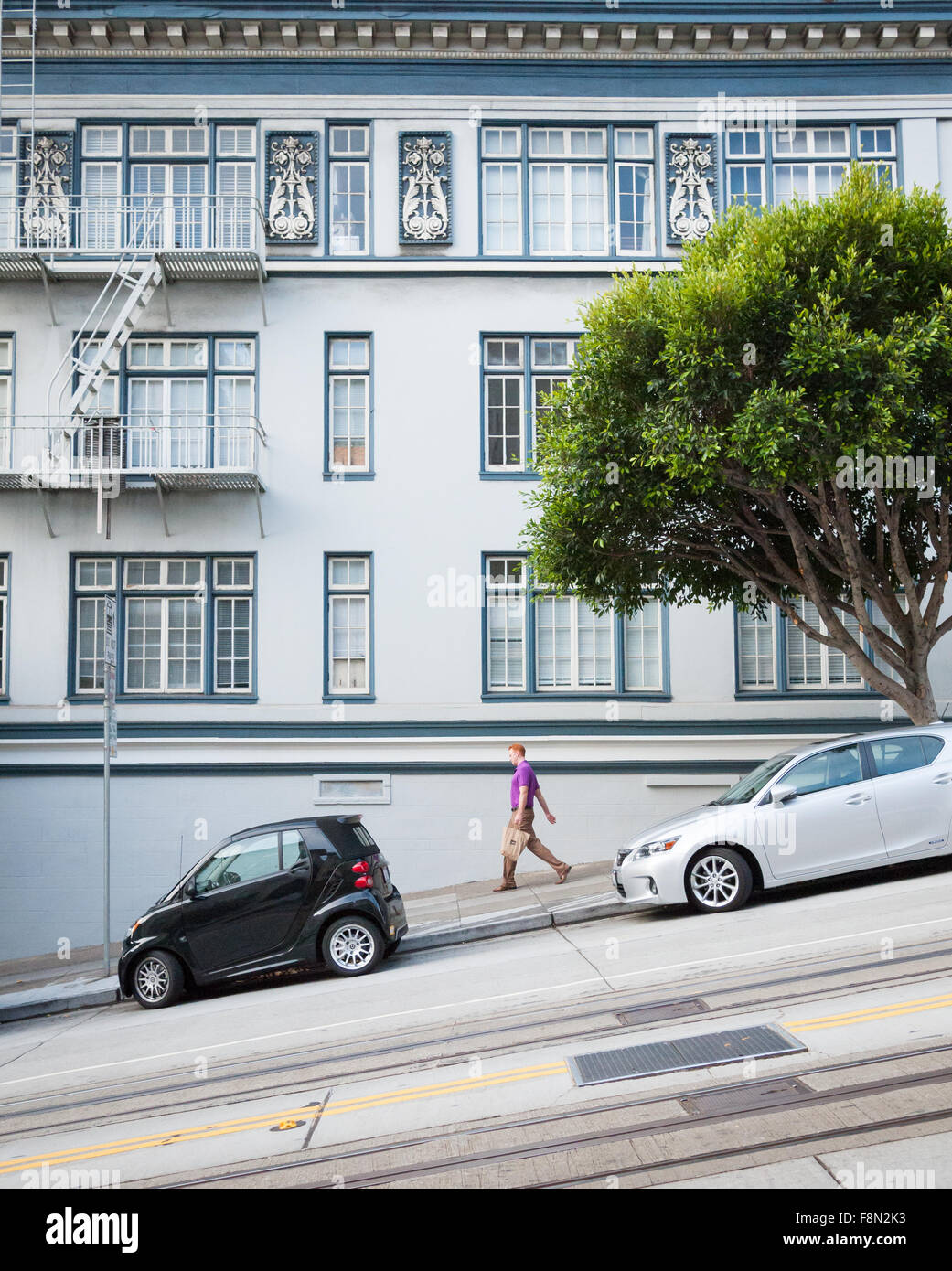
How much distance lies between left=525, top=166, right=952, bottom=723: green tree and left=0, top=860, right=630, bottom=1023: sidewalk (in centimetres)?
396

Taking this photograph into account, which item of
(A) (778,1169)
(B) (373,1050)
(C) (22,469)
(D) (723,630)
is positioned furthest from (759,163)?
(A) (778,1169)

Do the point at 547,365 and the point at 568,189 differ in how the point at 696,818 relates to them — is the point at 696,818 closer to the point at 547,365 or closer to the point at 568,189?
the point at 547,365

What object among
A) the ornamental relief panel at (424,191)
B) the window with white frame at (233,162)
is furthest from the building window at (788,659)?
the window with white frame at (233,162)

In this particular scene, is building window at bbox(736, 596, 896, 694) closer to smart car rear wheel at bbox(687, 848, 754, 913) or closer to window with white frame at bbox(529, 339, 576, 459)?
window with white frame at bbox(529, 339, 576, 459)

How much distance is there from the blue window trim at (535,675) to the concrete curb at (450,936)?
5495 mm

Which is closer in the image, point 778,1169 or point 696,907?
point 778,1169

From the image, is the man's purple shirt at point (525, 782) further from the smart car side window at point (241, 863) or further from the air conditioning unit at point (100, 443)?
the air conditioning unit at point (100, 443)

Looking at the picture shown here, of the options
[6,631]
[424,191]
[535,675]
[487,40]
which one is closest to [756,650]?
[535,675]

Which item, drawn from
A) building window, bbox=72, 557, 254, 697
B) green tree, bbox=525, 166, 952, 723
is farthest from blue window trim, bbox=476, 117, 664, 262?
building window, bbox=72, 557, 254, 697

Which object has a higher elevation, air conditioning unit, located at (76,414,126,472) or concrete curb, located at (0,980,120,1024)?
air conditioning unit, located at (76,414,126,472)

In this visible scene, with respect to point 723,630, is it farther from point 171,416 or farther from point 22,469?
point 22,469

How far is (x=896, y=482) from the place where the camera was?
13.5m

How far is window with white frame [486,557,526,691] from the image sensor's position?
1875 centimetres
